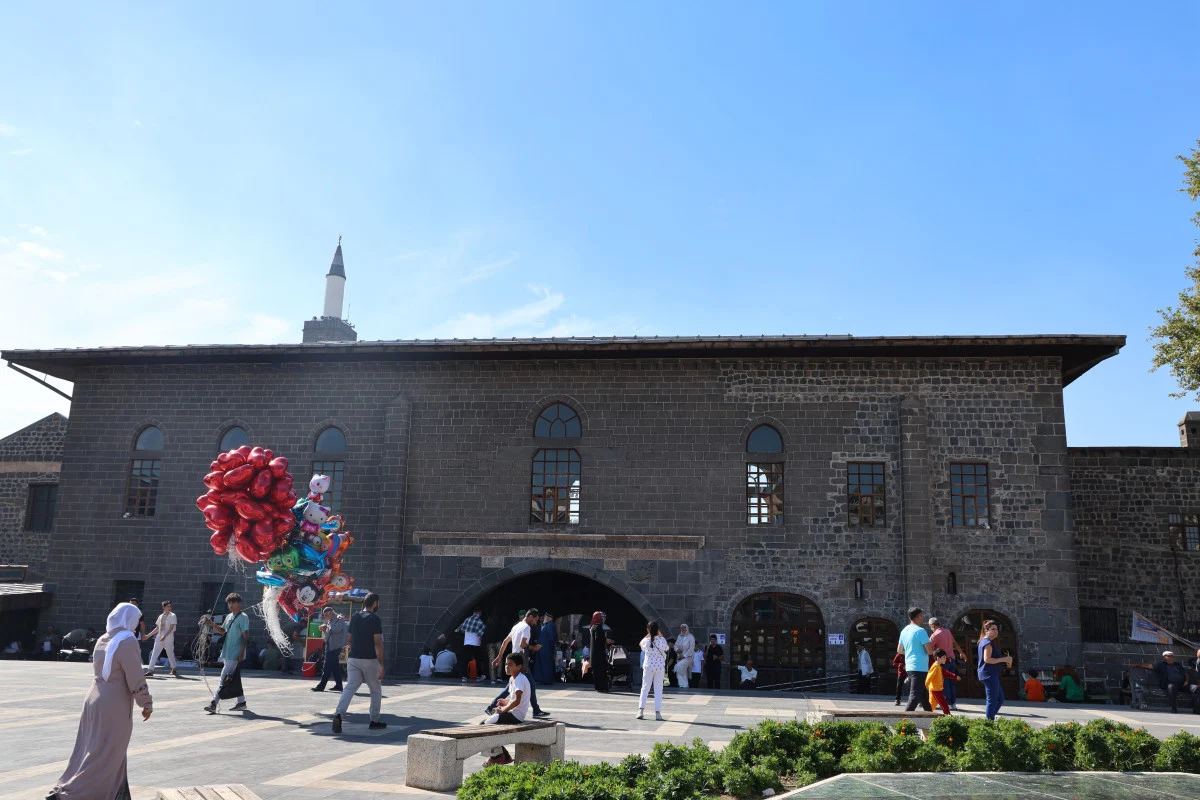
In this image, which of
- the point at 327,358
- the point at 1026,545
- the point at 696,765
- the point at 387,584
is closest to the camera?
the point at 696,765

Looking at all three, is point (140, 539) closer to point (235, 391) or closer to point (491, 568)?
point (235, 391)

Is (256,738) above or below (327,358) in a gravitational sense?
below

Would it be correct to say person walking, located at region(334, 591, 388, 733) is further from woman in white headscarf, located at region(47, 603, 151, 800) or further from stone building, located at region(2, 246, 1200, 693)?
stone building, located at region(2, 246, 1200, 693)

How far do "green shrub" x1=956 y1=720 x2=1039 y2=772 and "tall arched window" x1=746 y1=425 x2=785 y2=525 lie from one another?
11.6 m

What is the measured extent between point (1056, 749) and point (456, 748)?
5.39 meters

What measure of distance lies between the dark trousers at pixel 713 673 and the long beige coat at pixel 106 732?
1380cm

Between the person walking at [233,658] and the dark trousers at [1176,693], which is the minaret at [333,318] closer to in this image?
the person walking at [233,658]

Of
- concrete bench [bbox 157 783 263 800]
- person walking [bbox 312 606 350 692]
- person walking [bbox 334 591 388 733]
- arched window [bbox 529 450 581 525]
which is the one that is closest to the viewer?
concrete bench [bbox 157 783 263 800]

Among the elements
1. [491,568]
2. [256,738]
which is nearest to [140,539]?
[491,568]

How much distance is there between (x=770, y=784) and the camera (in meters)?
7.36

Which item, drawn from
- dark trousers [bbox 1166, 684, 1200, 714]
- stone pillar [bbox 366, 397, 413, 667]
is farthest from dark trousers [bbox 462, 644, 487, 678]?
dark trousers [bbox 1166, 684, 1200, 714]

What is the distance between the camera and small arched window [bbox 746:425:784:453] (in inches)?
794

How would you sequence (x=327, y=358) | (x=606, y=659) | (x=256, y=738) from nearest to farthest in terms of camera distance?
(x=256, y=738) < (x=606, y=659) < (x=327, y=358)

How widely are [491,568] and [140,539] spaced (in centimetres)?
882
